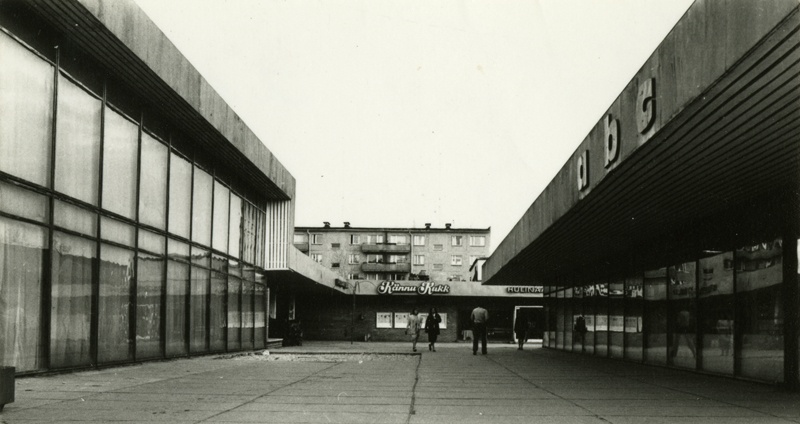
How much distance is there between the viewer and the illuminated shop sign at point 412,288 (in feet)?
179

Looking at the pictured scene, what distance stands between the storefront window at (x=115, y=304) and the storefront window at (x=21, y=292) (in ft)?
7.98

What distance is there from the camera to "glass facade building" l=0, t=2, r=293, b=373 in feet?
41.9

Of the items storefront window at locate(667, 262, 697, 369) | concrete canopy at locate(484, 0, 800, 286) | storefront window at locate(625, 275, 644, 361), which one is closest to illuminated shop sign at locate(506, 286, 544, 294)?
storefront window at locate(625, 275, 644, 361)

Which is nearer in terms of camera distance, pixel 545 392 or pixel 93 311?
pixel 545 392

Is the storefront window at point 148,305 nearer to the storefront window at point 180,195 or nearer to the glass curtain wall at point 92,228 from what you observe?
the glass curtain wall at point 92,228

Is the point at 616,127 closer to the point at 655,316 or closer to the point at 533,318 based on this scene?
the point at 655,316

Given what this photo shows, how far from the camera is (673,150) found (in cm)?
1061

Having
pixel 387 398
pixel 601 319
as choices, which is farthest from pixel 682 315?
pixel 387 398

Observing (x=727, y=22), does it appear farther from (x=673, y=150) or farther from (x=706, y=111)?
(x=673, y=150)

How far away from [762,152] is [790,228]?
346 centimetres

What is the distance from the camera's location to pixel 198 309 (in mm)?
22484

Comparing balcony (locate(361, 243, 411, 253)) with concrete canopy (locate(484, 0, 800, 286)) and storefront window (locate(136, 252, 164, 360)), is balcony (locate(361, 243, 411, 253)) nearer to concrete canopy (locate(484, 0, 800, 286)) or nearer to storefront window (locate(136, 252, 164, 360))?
concrete canopy (locate(484, 0, 800, 286))

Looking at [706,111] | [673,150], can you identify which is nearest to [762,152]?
[673,150]

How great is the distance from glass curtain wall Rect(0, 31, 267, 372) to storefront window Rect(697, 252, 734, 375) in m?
11.3
